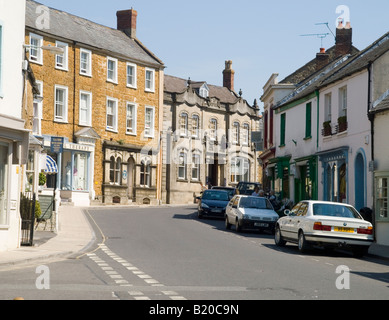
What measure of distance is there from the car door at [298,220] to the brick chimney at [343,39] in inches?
922

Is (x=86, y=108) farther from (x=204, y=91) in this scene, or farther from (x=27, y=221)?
(x=27, y=221)

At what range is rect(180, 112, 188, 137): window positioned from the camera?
209 ft

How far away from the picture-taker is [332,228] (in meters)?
21.0

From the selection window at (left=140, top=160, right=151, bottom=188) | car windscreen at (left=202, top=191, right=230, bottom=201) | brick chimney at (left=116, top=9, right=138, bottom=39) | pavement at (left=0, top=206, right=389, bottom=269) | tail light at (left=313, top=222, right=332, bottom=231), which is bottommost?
pavement at (left=0, top=206, right=389, bottom=269)

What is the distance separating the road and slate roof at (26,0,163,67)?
27.8 m

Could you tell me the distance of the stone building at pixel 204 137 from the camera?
62688 mm

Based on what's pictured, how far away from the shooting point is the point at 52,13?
171 ft

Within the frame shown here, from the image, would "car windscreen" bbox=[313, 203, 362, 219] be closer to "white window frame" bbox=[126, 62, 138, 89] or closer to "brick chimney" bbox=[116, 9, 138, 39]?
"white window frame" bbox=[126, 62, 138, 89]

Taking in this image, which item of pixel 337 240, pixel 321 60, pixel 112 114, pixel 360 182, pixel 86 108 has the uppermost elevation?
pixel 321 60

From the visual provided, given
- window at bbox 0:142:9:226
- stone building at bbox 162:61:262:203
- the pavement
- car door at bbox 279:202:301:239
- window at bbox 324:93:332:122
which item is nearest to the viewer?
the pavement

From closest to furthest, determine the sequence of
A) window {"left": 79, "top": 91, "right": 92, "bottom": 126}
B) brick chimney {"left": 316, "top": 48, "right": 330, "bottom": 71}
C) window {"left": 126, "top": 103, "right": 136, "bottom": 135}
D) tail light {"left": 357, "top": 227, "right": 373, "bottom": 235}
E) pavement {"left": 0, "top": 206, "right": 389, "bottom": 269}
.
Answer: pavement {"left": 0, "top": 206, "right": 389, "bottom": 269}, tail light {"left": 357, "top": 227, "right": 373, "bottom": 235}, brick chimney {"left": 316, "top": 48, "right": 330, "bottom": 71}, window {"left": 79, "top": 91, "right": 92, "bottom": 126}, window {"left": 126, "top": 103, "right": 136, "bottom": 135}

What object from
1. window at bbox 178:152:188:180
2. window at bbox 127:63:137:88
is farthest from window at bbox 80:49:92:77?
window at bbox 178:152:188:180

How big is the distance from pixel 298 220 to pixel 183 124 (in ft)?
139

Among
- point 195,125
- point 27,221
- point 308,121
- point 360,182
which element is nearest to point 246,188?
point 308,121
